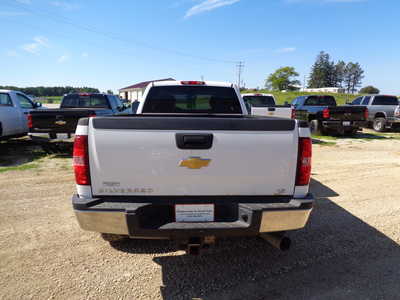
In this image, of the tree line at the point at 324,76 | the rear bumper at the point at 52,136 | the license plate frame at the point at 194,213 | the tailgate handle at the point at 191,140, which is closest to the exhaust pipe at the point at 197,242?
the license plate frame at the point at 194,213

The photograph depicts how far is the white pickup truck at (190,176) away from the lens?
2.28 metres

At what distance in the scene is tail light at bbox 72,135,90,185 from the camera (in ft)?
7.53

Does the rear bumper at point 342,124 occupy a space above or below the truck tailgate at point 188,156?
below

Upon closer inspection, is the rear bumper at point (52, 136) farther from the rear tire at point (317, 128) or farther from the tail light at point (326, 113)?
the rear tire at point (317, 128)

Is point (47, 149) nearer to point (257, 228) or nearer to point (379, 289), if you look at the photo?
point (257, 228)

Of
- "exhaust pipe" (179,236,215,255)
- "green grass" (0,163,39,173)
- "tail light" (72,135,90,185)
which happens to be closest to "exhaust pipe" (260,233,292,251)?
"exhaust pipe" (179,236,215,255)

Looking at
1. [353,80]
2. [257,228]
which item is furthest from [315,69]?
[257,228]

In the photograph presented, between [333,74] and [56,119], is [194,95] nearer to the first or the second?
[56,119]

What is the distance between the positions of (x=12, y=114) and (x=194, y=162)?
9.13 meters

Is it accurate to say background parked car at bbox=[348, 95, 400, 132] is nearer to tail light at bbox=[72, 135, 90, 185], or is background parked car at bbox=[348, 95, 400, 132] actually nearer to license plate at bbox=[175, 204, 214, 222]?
license plate at bbox=[175, 204, 214, 222]

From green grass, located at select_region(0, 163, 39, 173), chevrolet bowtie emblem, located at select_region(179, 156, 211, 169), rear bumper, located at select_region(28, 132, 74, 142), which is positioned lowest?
green grass, located at select_region(0, 163, 39, 173)

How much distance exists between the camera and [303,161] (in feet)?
7.98

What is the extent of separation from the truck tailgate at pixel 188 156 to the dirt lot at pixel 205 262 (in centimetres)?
98

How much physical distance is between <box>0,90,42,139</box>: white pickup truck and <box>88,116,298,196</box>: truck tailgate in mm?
8192
